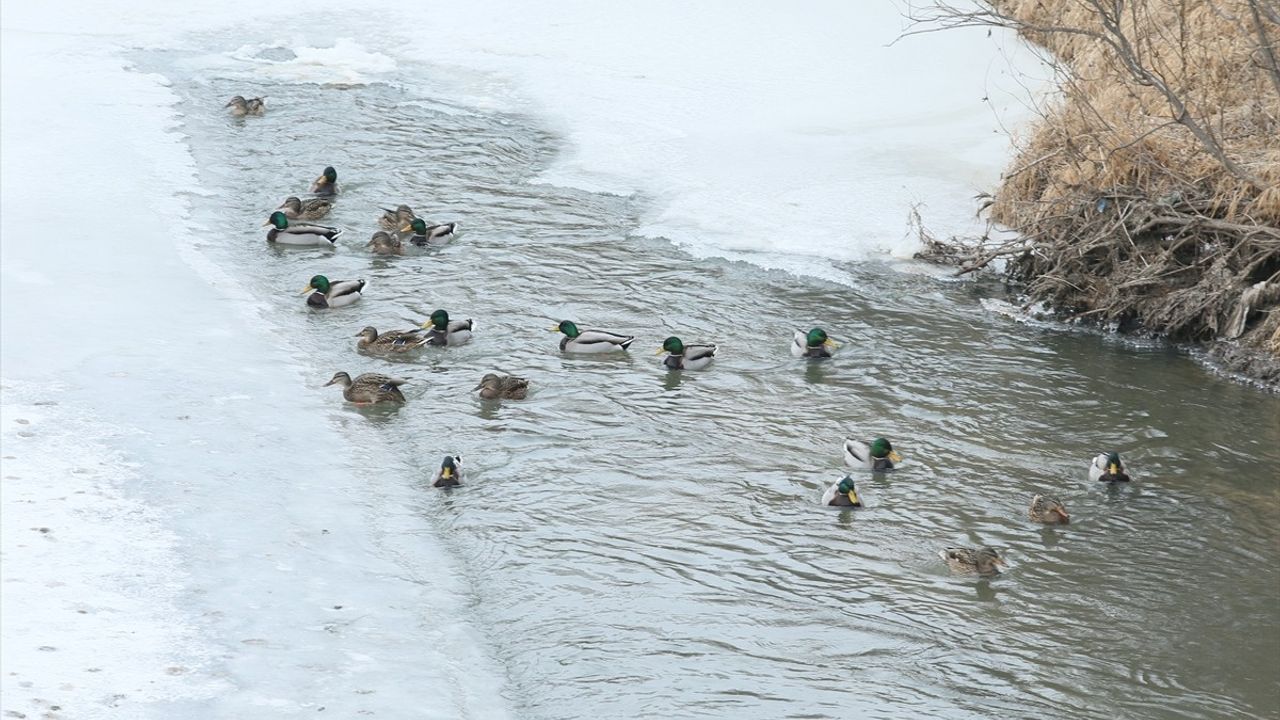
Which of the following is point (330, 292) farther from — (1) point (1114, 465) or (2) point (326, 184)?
(1) point (1114, 465)

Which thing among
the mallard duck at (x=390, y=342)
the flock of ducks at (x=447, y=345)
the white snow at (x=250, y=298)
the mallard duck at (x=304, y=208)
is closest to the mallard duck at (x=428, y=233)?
the flock of ducks at (x=447, y=345)

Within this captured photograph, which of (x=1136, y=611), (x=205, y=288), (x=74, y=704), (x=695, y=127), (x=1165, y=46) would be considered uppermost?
(x=1165, y=46)

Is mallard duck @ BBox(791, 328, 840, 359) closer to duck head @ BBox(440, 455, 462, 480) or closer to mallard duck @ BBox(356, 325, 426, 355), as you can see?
mallard duck @ BBox(356, 325, 426, 355)

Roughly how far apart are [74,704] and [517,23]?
1662cm

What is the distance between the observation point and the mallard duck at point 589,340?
1152 centimetres

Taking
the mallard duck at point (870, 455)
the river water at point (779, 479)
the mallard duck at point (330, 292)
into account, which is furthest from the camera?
the mallard duck at point (330, 292)

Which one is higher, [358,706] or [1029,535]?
[1029,535]

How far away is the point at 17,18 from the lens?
69.7 ft

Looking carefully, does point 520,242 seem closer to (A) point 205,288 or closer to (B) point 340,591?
(A) point 205,288

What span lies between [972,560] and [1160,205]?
17.9 feet

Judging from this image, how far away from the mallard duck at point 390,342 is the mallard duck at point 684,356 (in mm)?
2076

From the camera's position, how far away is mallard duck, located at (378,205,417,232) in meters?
13.9

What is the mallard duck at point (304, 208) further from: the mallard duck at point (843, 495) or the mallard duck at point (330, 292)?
the mallard duck at point (843, 495)

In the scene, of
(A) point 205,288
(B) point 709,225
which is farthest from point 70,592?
(B) point 709,225
